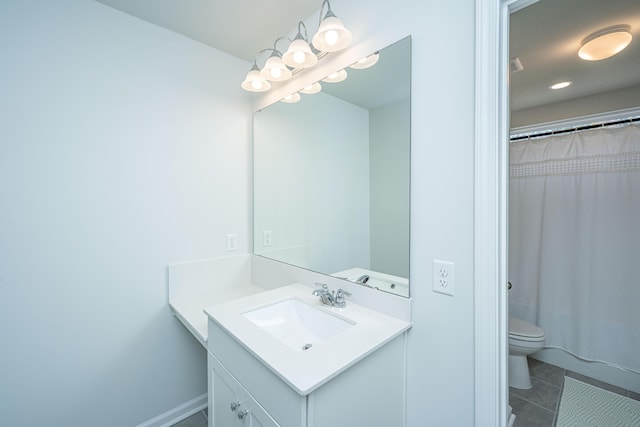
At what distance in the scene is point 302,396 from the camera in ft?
2.31

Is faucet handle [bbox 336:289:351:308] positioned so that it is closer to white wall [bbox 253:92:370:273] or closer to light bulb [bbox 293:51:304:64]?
white wall [bbox 253:92:370:273]

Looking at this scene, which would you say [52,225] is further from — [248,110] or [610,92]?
[610,92]

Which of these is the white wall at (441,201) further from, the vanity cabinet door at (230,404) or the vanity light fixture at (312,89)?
the vanity cabinet door at (230,404)

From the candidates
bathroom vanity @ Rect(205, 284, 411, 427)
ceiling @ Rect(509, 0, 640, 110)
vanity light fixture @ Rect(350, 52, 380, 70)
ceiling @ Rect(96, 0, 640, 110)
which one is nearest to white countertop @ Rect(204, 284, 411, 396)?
bathroom vanity @ Rect(205, 284, 411, 427)

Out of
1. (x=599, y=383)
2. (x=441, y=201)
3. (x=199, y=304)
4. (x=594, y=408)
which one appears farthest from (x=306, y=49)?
(x=599, y=383)

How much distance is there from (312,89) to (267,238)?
3.50 ft

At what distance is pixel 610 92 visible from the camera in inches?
86.4

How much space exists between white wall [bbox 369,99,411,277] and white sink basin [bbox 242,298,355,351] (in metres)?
0.33

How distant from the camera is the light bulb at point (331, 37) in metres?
1.17

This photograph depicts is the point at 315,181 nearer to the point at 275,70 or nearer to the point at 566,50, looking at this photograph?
the point at 275,70

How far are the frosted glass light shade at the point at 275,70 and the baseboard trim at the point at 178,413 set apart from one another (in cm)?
215

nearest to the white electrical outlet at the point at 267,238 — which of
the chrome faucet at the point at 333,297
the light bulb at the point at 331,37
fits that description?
the chrome faucet at the point at 333,297

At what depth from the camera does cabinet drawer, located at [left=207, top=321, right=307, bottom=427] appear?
2.40 ft

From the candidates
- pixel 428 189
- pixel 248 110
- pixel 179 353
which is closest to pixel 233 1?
pixel 248 110
